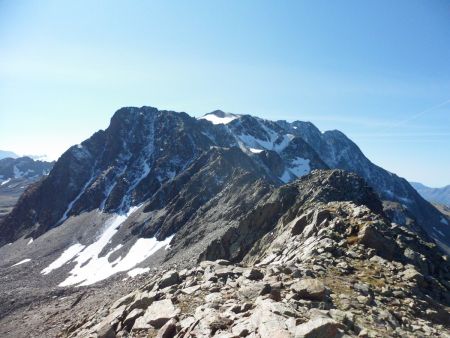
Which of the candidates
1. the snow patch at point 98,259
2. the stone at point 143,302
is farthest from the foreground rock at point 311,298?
the snow patch at point 98,259

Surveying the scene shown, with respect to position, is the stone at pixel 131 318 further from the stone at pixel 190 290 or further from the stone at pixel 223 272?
the stone at pixel 223 272

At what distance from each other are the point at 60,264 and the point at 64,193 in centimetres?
7579

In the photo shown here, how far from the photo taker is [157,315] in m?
19.7

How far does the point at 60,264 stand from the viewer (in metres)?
119

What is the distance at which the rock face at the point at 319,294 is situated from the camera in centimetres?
1600

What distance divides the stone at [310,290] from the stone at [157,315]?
5828 mm

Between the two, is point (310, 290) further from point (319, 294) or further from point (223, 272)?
point (223, 272)

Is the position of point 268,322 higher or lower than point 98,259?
higher

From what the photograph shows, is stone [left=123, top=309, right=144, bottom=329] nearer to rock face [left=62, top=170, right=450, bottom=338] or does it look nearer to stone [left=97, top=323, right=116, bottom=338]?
rock face [left=62, top=170, right=450, bottom=338]

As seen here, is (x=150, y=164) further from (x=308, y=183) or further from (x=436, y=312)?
(x=436, y=312)

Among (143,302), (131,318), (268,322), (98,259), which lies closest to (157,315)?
(131,318)

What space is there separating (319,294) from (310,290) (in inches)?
17.0

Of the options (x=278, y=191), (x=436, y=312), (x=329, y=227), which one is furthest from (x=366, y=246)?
(x=278, y=191)

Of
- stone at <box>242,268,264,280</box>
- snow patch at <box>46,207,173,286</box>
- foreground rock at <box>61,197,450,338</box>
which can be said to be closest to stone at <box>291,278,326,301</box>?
foreground rock at <box>61,197,450,338</box>
